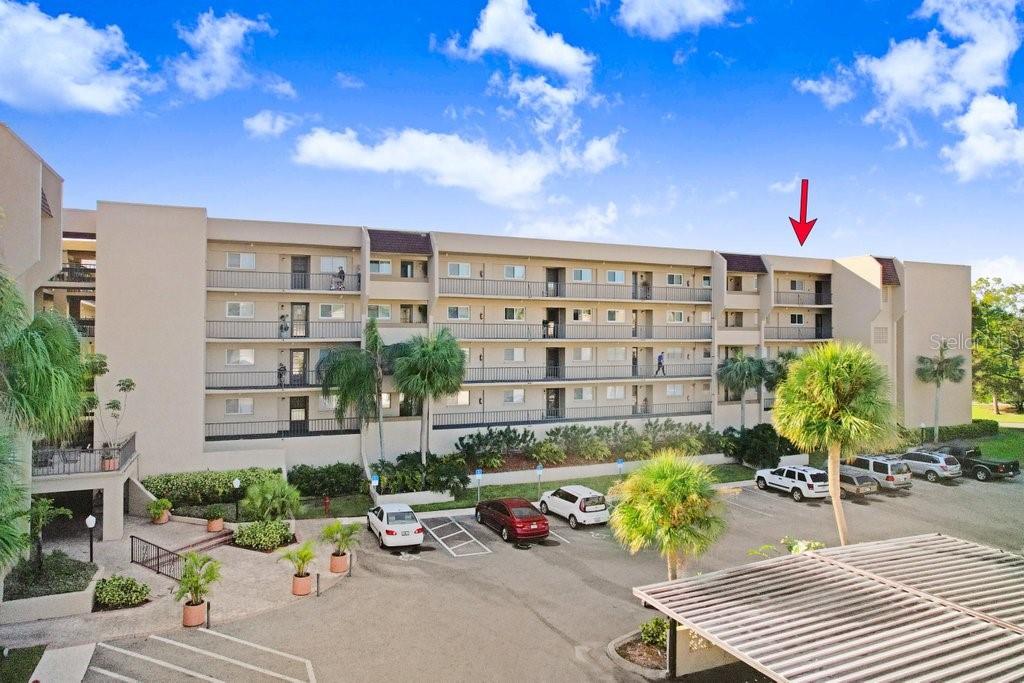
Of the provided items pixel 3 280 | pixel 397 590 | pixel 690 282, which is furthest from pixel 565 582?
pixel 690 282

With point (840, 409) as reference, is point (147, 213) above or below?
above

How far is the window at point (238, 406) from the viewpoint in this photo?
2748 centimetres

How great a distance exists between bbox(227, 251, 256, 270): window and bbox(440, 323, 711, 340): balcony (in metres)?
9.12

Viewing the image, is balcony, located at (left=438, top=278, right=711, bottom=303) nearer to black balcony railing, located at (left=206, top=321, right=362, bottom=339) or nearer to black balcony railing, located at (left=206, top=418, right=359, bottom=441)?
black balcony railing, located at (left=206, top=321, right=362, bottom=339)

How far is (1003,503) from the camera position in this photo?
25938mm

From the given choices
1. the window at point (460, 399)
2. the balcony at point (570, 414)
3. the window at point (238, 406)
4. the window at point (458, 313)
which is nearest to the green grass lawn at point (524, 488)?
the balcony at point (570, 414)

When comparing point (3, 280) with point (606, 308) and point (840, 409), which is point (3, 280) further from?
point (606, 308)

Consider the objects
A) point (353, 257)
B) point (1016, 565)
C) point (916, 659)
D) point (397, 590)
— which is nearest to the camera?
point (916, 659)

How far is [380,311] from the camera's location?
29.9m

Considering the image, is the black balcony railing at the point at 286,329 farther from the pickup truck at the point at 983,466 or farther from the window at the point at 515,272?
the pickup truck at the point at 983,466

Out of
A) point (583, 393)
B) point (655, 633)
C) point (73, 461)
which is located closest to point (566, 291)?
point (583, 393)

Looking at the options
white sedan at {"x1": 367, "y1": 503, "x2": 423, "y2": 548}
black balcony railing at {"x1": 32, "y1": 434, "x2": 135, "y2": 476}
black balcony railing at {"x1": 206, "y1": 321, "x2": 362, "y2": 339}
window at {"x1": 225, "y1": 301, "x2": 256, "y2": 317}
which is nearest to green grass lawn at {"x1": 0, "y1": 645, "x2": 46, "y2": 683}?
black balcony railing at {"x1": 32, "y1": 434, "x2": 135, "y2": 476}

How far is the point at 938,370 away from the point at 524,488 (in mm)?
28245

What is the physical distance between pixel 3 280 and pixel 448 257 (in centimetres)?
2236
